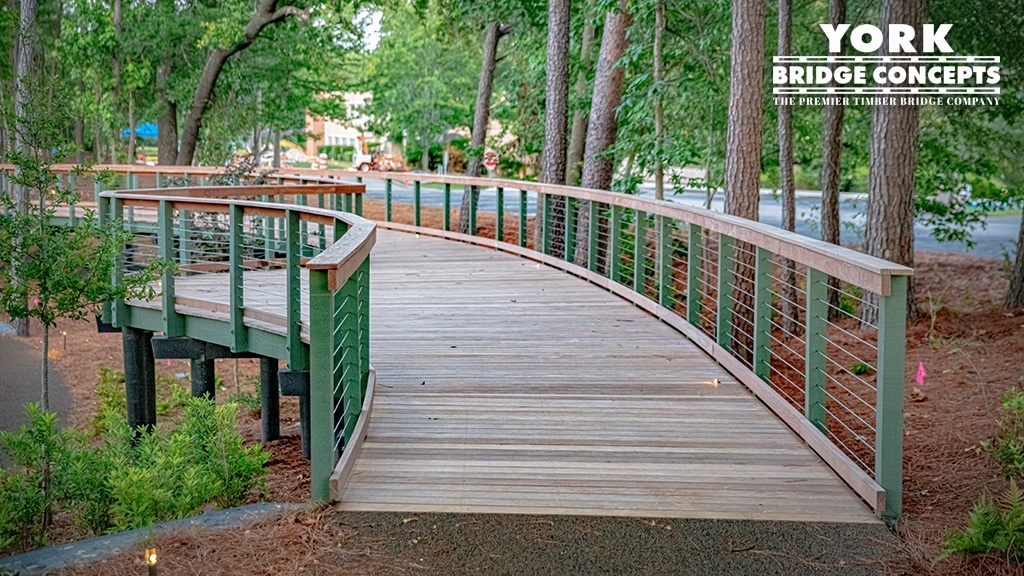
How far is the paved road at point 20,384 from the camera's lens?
43.6 ft

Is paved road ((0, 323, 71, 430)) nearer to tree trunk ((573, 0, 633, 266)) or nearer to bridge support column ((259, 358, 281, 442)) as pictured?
bridge support column ((259, 358, 281, 442))

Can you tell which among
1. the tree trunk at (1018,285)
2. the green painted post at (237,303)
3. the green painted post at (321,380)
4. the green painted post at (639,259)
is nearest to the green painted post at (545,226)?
the green painted post at (639,259)

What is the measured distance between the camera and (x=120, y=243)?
7.44m

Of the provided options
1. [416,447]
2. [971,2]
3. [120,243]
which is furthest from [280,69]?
[416,447]

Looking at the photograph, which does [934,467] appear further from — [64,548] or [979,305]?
[979,305]

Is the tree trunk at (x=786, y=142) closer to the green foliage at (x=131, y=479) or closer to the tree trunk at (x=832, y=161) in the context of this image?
the tree trunk at (x=832, y=161)

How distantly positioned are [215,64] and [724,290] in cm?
1895

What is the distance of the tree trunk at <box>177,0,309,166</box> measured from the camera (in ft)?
75.3

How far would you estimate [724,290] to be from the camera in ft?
24.2

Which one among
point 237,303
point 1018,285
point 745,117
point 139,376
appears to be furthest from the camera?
point 1018,285

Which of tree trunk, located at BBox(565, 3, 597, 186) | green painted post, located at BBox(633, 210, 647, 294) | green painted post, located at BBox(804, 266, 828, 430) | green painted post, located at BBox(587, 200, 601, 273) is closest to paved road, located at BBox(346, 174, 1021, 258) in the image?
tree trunk, located at BBox(565, 3, 597, 186)

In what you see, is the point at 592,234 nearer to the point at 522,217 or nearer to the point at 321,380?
the point at 522,217

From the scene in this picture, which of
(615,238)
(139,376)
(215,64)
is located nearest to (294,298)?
(139,376)

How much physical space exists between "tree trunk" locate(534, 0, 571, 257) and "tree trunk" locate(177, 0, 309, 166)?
28.9ft
